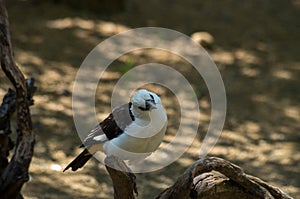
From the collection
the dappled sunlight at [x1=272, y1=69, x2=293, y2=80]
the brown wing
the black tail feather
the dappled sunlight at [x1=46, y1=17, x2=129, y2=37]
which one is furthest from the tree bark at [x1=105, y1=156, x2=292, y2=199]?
the dappled sunlight at [x1=46, y1=17, x2=129, y2=37]

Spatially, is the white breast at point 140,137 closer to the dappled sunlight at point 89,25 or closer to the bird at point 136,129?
the bird at point 136,129

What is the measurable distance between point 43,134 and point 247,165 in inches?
81.1

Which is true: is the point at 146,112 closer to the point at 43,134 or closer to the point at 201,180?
the point at 201,180

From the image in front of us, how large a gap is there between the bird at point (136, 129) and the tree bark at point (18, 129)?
0.73 metres

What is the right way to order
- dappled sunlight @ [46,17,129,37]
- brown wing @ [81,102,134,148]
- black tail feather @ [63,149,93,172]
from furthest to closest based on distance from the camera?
dappled sunlight @ [46,17,129,37] → black tail feather @ [63,149,93,172] → brown wing @ [81,102,134,148]

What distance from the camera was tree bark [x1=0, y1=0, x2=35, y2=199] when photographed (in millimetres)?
4922

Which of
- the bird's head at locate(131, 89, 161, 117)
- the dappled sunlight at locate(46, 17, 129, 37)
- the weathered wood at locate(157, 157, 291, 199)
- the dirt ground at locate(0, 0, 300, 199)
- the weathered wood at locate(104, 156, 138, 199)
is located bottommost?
the dappled sunlight at locate(46, 17, 129, 37)

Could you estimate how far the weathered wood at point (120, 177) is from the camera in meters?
4.16

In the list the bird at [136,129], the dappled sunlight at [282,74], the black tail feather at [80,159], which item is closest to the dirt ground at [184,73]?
the dappled sunlight at [282,74]

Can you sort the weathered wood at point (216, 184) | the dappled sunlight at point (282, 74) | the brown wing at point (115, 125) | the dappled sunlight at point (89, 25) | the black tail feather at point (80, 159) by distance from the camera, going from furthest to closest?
the dappled sunlight at point (89, 25)
the dappled sunlight at point (282, 74)
the black tail feather at point (80, 159)
the brown wing at point (115, 125)
the weathered wood at point (216, 184)

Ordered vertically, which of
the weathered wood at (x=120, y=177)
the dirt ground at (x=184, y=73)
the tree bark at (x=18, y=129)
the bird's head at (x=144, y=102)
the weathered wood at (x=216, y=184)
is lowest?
the dirt ground at (x=184, y=73)

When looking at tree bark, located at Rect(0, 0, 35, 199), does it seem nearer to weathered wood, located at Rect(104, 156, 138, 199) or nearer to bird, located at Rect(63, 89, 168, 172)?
bird, located at Rect(63, 89, 168, 172)

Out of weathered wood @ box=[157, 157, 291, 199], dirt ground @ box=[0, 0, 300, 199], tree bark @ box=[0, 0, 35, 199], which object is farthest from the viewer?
dirt ground @ box=[0, 0, 300, 199]

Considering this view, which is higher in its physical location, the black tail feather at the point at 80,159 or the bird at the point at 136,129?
the bird at the point at 136,129
